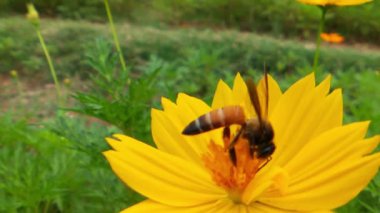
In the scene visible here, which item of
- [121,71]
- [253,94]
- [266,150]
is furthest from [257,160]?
[121,71]

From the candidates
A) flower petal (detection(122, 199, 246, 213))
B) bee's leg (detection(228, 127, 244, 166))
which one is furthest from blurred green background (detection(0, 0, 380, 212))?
flower petal (detection(122, 199, 246, 213))

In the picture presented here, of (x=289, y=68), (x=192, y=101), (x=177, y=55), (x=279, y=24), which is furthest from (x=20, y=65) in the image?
(x=192, y=101)

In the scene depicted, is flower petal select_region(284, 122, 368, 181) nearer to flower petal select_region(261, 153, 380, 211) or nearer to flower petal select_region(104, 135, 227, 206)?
flower petal select_region(261, 153, 380, 211)

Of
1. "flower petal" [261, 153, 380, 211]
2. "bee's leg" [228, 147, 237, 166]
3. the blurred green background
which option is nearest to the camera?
"flower petal" [261, 153, 380, 211]

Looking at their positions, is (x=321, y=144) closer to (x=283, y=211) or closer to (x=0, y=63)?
(x=283, y=211)

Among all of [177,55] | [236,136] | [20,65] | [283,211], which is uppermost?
[20,65]

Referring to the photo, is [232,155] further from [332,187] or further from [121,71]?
[121,71]
